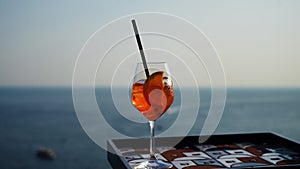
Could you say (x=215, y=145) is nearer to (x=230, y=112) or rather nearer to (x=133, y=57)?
(x=133, y=57)

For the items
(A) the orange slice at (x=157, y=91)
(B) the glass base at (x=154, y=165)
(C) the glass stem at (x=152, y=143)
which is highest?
(A) the orange slice at (x=157, y=91)

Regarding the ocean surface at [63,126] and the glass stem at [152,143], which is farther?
the ocean surface at [63,126]

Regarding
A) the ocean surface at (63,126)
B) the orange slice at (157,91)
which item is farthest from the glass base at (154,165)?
the ocean surface at (63,126)

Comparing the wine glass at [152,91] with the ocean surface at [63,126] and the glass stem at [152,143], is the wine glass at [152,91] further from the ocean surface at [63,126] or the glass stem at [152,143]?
the ocean surface at [63,126]

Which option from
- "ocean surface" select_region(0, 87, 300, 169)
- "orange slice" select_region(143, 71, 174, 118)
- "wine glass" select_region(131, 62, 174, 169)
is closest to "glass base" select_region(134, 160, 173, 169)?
"wine glass" select_region(131, 62, 174, 169)

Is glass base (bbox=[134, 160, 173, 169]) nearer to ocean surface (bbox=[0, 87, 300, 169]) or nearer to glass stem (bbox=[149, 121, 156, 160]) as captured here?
glass stem (bbox=[149, 121, 156, 160])

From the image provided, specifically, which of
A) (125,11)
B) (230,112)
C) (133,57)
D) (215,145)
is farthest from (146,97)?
(230,112)

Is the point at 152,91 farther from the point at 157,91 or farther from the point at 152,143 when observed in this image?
the point at 152,143

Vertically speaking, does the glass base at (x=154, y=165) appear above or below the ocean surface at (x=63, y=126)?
above
